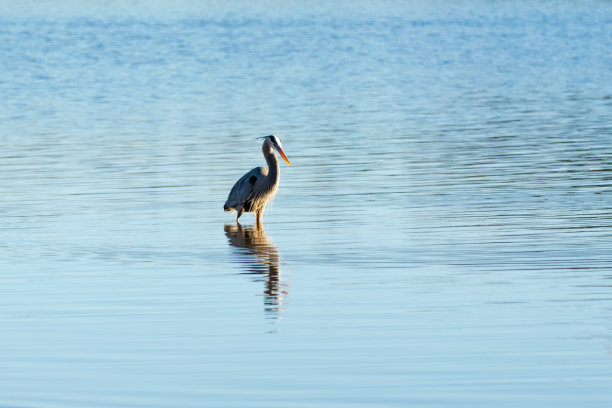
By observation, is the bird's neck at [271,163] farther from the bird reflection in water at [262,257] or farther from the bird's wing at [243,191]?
the bird reflection in water at [262,257]

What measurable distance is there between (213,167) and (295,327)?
440 inches

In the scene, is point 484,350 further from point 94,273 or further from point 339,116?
point 339,116

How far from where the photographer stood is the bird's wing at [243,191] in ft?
50.0

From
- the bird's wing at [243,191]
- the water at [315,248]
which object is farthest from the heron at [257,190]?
the water at [315,248]

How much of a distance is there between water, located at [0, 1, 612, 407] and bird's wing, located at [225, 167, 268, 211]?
0.87 feet

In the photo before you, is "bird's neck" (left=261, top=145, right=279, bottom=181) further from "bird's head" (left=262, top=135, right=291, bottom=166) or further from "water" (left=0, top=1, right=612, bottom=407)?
"water" (left=0, top=1, right=612, bottom=407)

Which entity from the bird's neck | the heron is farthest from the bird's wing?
the bird's neck

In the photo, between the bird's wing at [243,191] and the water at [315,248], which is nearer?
the water at [315,248]

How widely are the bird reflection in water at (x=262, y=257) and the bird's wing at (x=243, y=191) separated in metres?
0.31

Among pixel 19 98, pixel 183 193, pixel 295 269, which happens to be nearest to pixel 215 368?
pixel 295 269

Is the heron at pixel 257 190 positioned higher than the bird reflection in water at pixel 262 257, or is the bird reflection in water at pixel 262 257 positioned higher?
the heron at pixel 257 190

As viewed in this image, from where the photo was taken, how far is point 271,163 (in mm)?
15711

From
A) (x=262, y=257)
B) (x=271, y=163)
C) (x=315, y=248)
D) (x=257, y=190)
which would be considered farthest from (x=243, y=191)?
(x=262, y=257)

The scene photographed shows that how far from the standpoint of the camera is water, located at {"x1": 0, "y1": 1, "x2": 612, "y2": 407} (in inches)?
303
